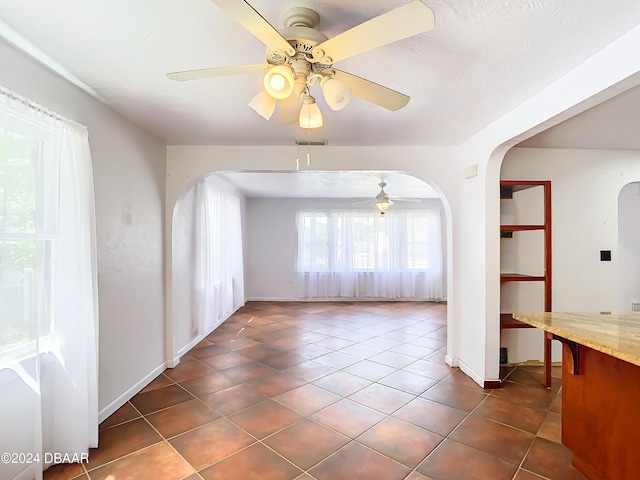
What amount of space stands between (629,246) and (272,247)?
6012 millimetres

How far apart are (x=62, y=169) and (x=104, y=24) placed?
90 cm

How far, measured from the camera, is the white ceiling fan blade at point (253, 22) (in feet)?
3.34

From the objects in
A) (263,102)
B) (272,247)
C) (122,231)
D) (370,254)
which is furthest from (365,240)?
(263,102)

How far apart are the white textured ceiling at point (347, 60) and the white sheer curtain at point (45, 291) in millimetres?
449

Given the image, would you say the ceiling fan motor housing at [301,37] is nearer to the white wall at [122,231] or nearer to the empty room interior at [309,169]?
the empty room interior at [309,169]

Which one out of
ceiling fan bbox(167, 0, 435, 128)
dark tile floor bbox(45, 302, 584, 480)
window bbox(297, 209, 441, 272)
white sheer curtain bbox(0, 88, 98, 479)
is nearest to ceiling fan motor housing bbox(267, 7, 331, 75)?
ceiling fan bbox(167, 0, 435, 128)

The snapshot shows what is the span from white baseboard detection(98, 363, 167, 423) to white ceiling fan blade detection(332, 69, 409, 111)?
2709 mm

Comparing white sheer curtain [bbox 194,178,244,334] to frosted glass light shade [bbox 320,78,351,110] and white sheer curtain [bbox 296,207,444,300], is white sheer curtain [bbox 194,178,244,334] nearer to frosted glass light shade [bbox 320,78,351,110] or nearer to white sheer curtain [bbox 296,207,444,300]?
white sheer curtain [bbox 296,207,444,300]

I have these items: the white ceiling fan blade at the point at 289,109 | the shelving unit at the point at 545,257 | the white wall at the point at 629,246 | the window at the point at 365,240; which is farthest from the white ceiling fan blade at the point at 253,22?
the window at the point at 365,240

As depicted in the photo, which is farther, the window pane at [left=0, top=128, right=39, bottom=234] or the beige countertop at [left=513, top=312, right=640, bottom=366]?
the window pane at [left=0, top=128, right=39, bottom=234]

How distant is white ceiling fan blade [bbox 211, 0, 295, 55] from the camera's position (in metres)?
1.02

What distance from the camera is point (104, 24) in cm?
148

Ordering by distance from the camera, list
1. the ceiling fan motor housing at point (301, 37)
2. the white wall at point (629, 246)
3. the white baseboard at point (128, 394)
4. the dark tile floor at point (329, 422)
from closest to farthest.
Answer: the ceiling fan motor housing at point (301, 37), the dark tile floor at point (329, 422), the white baseboard at point (128, 394), the white wall at point (629, 246)

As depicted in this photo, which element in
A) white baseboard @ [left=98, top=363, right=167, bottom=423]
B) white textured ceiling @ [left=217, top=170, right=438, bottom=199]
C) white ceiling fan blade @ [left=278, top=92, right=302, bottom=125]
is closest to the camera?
white ceiling fan blade @ [left=278, top=92, right=302, bottom=125]
